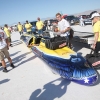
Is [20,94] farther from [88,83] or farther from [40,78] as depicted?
[88,83]

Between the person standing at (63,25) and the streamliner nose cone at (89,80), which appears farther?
the person standing at (63,25)

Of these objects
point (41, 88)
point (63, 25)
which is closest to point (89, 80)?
point (41, 88)

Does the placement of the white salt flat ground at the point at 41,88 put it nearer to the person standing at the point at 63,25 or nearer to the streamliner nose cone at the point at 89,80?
the streamliner nose cone at the point at 89,80

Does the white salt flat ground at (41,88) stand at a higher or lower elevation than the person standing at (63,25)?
lower

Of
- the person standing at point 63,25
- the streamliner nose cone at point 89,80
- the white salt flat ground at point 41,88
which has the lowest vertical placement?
the white salt flat ground at point 41,88

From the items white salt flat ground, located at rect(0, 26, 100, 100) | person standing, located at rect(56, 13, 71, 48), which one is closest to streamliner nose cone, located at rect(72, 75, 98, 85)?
white salt flat ground, located at rect(0, 26, 100, 100)

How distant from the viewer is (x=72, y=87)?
11.6 ft

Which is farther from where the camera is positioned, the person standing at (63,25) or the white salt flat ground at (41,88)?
the person standing at (63,25)

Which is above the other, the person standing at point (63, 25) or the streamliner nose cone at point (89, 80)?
the person standing at point (63, 25)

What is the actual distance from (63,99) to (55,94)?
0.31 metres

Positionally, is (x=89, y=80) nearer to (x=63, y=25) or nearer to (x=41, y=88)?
(x=41, y=88)

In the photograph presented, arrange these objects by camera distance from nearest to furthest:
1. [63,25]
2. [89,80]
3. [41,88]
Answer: [89,80]
[41,88]
[63,25]

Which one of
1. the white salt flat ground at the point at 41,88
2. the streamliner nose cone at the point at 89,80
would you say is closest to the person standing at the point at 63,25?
the white salt flat ground at the point at 41,88

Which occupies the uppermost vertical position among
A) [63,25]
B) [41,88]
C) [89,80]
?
[63,25]
